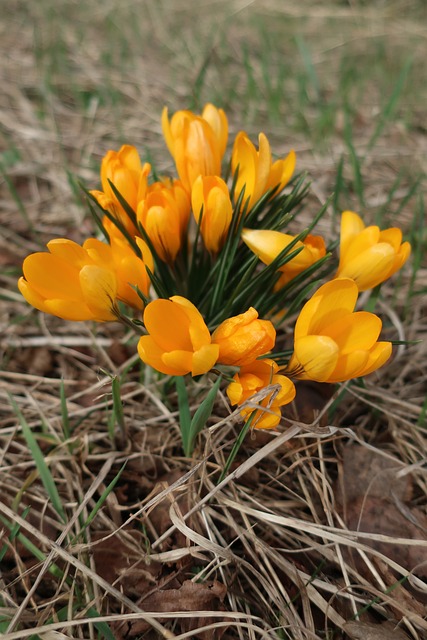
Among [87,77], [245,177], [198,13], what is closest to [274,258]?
[245,177]

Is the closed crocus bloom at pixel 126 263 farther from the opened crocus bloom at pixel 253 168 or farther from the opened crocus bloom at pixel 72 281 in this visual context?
the opened crocus bloom at pixel 253 168

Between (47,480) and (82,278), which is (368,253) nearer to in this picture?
(82,278)

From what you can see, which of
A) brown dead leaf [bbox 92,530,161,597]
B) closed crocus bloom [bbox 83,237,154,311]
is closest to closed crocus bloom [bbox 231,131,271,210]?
closed crocus bloom [bbox 83,237,154,311]

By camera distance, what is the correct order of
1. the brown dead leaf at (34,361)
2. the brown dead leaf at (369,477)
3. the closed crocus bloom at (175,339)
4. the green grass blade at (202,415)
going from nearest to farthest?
the closed crocus bloom at (175,339), the green grass blade at (202,415), the brown dead leaf at (369,477), the brown dead leaf at (34,361)

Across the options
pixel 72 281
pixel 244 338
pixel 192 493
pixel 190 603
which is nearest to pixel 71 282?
pixel 72 281

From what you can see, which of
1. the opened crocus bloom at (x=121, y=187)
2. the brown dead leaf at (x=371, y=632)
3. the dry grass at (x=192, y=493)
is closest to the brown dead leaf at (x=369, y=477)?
the dry grass at (x=192, y=493)

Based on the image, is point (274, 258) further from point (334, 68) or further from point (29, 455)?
point (334, 68)

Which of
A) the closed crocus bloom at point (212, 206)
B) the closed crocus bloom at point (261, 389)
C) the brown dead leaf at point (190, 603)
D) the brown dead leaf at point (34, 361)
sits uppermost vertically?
the closed crocus bloom at point (212, 206)
